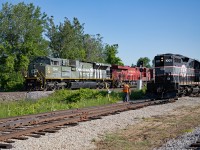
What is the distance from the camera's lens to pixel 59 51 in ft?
190

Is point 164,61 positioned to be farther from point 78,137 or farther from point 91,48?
point 91,48

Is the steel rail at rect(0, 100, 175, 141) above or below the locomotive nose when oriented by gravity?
below

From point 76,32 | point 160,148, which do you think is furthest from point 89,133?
point 76,32

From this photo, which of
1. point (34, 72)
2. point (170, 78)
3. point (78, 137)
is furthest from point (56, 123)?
point (34, 72)

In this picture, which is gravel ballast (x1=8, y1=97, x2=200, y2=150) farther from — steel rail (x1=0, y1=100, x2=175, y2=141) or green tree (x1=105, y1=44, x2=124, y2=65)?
green tree (x1=105, y1=44, x2=124, y2=65)

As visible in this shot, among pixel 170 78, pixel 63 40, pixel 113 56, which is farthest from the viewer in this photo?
pixel 113 56

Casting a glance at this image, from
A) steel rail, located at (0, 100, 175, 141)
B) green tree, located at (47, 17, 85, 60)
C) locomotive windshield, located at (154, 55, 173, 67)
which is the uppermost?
green tree, located at (47, 17, 85, 60)

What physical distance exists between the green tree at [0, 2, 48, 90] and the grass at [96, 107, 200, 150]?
→ 31.3 m

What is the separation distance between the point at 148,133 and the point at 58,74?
20.8m

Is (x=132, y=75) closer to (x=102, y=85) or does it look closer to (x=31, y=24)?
(x=102, y=85)

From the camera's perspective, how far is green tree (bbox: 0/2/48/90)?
40.5m

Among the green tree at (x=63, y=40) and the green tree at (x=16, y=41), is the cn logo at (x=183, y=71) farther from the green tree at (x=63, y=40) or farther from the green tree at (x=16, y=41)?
the green tree at (x=63, y=40)

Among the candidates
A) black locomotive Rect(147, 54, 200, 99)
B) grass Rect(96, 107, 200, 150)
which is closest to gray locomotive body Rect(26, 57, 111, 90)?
black locomotive Rect(147, 54, 200, 99)

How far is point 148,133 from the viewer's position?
9117 millimetres
